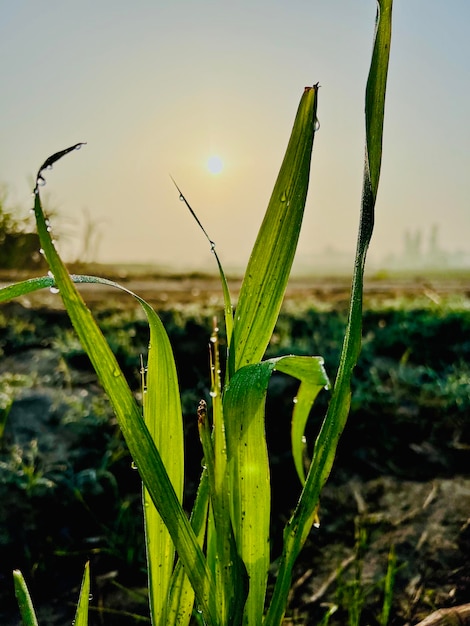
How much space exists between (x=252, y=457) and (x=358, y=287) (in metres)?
0.25

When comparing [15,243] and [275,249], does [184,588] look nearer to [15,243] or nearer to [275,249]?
[275,249]

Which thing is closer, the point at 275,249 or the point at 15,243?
the point at 275,249

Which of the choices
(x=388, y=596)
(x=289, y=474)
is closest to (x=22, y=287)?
(x=388, y=596)

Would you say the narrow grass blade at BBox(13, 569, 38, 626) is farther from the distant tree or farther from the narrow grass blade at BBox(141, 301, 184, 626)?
the distant tree

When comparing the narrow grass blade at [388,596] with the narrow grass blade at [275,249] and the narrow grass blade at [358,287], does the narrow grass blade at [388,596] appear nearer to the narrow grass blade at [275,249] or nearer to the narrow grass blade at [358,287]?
the narrow grass blade at [358,287]

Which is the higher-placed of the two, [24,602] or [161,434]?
[161,434]

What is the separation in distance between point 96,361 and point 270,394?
144 centimetres

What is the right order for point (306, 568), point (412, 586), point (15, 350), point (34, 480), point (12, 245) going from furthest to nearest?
point (12, 245), point (15, 350), point (34, 480), point (306, 568), point (412, 586)

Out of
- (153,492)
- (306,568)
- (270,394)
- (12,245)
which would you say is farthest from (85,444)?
Result: (12,245)

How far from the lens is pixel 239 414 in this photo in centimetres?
76

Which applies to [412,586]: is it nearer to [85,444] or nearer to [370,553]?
[370,553]

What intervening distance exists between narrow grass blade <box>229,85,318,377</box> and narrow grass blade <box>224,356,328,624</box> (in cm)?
10

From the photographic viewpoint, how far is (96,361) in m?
0.79

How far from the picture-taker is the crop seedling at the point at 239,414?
0.77 meters
